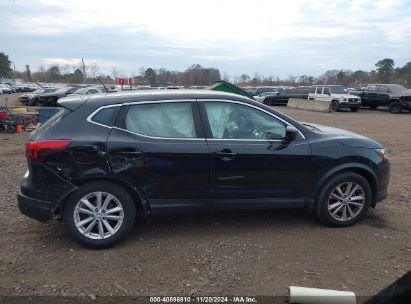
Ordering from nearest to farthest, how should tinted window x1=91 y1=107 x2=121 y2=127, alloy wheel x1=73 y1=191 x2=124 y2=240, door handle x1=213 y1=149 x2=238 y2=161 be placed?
alloy wheel x1=73 y1=191 x2=124 y2=240
tinted window x1=91 y1=107 x2=121 y2=127
door handle x1=213 y1=149 x2=238 y2=161

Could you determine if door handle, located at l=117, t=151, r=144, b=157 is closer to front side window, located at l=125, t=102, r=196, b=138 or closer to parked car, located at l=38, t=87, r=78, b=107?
front side window, located at l=125, t=102, r=196, b=138

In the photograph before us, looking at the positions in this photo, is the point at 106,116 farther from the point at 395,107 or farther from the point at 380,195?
the point at 395,107

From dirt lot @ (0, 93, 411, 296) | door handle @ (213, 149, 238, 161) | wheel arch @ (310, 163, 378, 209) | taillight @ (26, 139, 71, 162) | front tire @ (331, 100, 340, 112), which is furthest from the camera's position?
front tire @ (331, 100, 340, 112)

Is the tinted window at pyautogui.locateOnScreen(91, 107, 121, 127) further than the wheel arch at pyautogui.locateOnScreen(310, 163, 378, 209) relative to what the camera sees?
No

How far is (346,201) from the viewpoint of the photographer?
512 centimetres

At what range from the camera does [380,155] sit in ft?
17.4

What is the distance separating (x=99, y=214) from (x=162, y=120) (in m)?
1.23

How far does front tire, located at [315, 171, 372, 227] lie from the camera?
507 centimetres

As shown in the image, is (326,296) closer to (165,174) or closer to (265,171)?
(265,171)

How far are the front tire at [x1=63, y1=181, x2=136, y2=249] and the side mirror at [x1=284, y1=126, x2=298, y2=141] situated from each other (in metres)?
1.92

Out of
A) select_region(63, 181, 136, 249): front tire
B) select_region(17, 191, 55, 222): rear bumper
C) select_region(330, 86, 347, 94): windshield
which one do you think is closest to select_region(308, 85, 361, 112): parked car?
select_region(330, 86, 347, 94): windshield

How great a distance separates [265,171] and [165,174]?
3.79 ft

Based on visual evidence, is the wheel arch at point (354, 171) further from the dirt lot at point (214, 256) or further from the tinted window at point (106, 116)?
the tinted window at point (106, 116)

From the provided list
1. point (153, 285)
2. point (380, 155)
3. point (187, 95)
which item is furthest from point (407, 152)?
point (153, 285)
